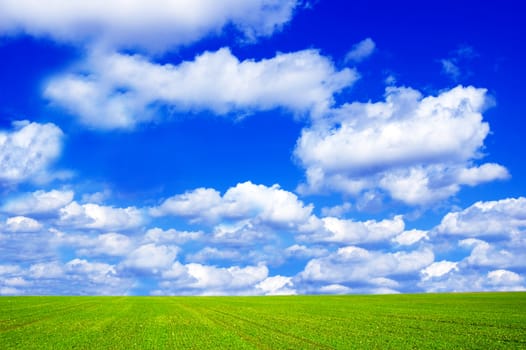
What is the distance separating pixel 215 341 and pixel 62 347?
9513 mm

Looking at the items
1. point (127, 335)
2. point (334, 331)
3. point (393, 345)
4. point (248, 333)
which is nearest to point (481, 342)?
point (393, 345)

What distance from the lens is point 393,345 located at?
31.9 meters

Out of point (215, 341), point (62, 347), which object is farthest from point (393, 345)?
point (62, 347)

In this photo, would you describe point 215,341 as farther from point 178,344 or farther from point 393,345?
point 393,345

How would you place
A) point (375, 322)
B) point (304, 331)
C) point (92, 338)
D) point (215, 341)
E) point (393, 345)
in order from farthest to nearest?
point (375, 322)
point (304, 331)
point (92, 338)
point (215, 341)
point (393, 345)

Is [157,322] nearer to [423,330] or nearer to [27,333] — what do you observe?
[27,333]

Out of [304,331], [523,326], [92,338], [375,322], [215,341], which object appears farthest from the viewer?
[375,322]

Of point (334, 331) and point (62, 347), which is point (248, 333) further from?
point (62, 347)

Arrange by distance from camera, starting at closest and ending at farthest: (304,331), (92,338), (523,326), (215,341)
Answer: (215,341)
(92,338)
(304,331)
(523,326)

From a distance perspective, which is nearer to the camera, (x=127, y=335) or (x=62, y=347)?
(x=62, y=347)

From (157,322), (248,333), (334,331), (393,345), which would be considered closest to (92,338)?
(248,333)

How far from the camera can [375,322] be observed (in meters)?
Answer: 49.2

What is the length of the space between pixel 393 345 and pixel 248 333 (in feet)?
37.9

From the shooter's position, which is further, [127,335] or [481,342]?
[127,335]
